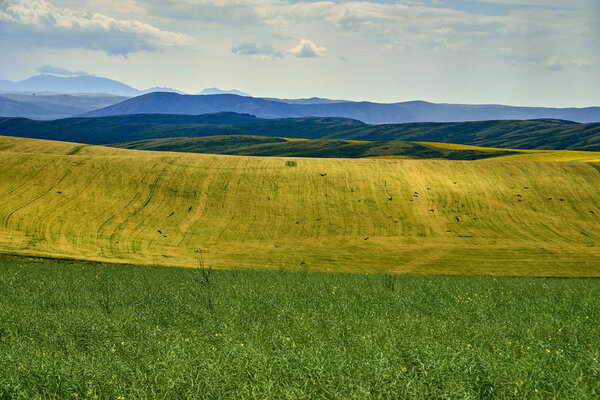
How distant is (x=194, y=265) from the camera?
43844 mm

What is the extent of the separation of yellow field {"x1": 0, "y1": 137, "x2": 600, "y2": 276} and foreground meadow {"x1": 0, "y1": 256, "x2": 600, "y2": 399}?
22.2 metres

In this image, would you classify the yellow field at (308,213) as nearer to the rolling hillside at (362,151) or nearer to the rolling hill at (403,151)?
the rolling hill at (403,151)

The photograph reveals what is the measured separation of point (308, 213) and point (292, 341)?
45.4 meters

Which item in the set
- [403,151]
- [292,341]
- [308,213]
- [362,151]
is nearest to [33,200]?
[308,213]

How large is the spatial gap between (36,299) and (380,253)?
35.8 metres

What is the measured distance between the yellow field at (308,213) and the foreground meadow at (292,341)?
2216 centimetres

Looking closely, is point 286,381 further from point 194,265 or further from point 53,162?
point 53,162

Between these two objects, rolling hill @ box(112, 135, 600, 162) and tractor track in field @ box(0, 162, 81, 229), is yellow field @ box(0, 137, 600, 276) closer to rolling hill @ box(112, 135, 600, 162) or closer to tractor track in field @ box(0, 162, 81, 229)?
tractor track in field @ box(0, 162, 81, 229)

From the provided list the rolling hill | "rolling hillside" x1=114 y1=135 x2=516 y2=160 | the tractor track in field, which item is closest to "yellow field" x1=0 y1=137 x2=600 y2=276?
the tractor track in field

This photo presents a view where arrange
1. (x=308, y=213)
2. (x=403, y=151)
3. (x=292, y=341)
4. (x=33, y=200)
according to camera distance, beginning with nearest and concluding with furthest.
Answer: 1. (x=292, y=341)
2. (x=33, y=200)
3. (x=308, y=213)
4. (x=403, y=151)

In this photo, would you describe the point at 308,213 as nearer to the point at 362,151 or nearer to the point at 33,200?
the point at 33,200

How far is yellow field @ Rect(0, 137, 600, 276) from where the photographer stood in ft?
156

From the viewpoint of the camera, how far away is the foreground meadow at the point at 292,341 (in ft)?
37.4

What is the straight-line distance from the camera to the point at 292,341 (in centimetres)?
1533
